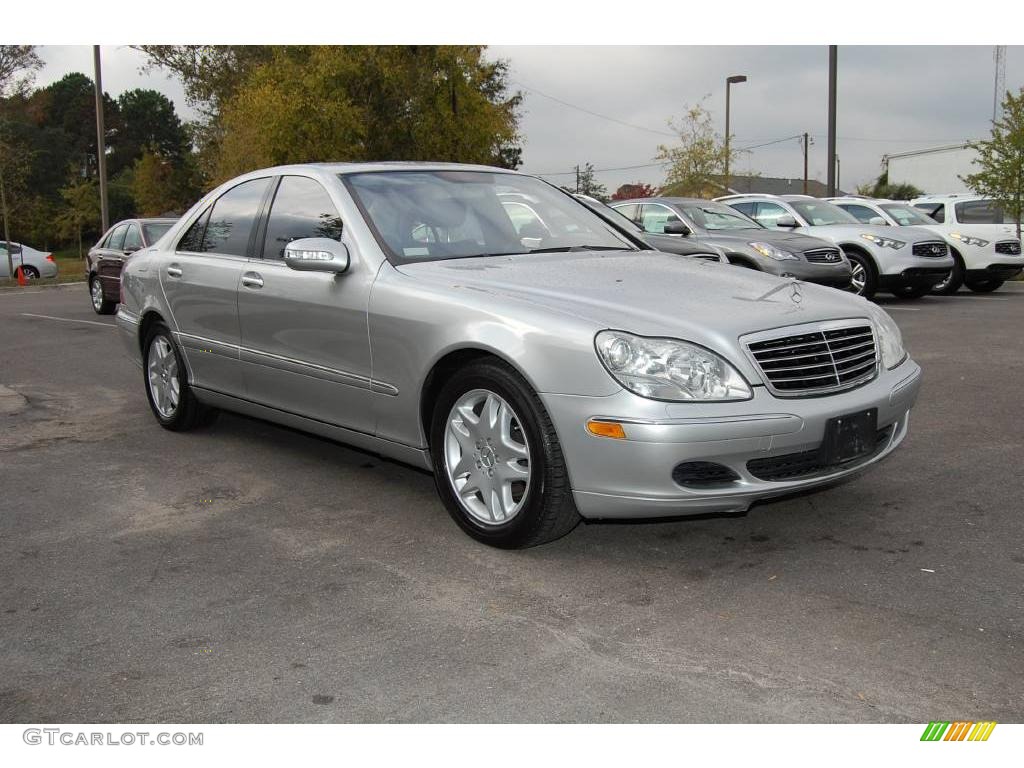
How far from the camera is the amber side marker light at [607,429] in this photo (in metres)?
3.88

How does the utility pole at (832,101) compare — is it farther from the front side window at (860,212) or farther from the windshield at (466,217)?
the windshield at (466,217)

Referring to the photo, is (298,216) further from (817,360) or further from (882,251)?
(882,251)

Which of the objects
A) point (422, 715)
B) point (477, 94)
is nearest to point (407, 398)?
point (422, 715)

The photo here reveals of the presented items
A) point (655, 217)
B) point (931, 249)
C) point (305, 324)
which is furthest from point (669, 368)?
point (931, 249)

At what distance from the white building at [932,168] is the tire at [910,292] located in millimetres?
50846

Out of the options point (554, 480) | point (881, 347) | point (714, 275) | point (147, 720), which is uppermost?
point (714, 275)

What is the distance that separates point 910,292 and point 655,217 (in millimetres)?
4925

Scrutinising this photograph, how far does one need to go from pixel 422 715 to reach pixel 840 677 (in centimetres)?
121

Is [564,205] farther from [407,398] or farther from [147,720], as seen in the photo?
[147,720]

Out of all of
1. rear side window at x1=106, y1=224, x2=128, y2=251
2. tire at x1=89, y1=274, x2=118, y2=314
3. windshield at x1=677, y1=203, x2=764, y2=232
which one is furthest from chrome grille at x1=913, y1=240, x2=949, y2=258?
tire at x1=89, y1=274, x2=118, y2=314

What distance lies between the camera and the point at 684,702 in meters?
2.96

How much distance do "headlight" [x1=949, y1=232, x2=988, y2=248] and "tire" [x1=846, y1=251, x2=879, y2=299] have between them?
2.57m

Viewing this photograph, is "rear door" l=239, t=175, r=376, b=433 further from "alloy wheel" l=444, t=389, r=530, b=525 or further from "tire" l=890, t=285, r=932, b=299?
"tire" l=890, t=285, r=932, b=299

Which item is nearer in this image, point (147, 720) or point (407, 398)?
point (147, 720)
